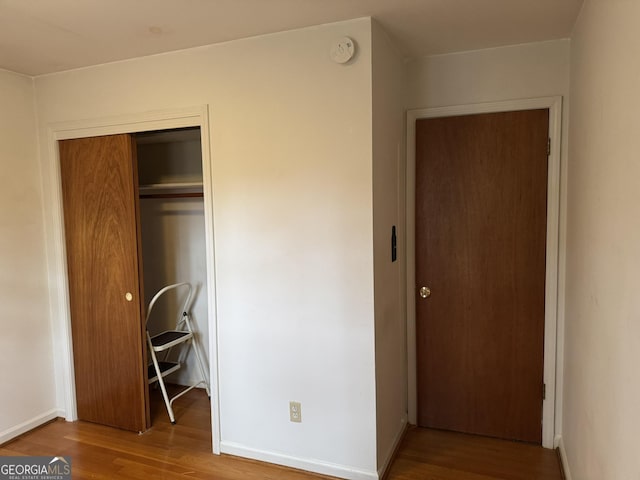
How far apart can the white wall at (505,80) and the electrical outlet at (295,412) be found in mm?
1534

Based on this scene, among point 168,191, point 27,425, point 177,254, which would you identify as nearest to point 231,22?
point 168,191

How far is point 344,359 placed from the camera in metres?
2.34

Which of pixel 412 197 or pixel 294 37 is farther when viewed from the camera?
pixel 412 197

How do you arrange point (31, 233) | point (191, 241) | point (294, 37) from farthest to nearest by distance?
point (191, 241)
point (31, 233)
point (294, 37)

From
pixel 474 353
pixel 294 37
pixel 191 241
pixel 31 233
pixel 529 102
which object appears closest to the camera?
pixel 294 37

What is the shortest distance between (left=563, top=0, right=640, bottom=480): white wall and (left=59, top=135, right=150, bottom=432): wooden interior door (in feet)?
8.13

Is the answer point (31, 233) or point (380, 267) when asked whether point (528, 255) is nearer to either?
point (380, 267)

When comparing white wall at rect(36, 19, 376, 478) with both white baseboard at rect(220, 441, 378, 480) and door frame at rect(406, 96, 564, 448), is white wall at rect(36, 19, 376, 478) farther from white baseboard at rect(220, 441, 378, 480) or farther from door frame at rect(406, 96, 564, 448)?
door frame at rect(406, 96, 564, 448)

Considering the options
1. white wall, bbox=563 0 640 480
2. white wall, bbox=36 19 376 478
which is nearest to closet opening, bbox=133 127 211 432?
white wall, bbox=36 19 376 478

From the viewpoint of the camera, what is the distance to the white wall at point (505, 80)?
2521 millimetres

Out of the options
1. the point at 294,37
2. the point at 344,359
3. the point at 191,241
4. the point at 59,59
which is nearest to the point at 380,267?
the point at 344,359

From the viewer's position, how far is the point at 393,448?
2.65 meters

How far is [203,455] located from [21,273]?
5.54 feet

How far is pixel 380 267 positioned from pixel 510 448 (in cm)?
142
